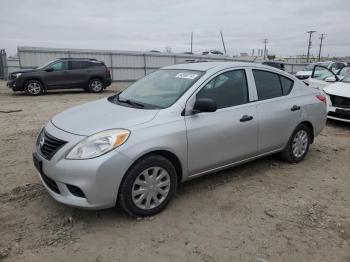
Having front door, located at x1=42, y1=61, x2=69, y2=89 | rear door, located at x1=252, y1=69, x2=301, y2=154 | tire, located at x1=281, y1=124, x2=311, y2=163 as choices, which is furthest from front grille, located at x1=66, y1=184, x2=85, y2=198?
front door, located at x1=42, y1=61, x2=69, y2=89

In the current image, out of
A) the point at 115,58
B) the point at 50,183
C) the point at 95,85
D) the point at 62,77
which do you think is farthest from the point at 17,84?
the point at 50,183

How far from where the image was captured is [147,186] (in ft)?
12.0

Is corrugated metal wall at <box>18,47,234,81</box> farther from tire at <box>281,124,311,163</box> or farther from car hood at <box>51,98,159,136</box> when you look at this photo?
car hood at <box>51,98,159,136</box>

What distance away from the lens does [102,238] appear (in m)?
3.36

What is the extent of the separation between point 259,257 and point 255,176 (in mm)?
2039

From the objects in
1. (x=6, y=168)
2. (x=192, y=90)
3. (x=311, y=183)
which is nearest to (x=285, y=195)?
(x=311, y=183)

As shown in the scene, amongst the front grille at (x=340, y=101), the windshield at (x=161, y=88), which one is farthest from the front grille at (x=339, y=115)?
the windshield at (x=161, y=88)

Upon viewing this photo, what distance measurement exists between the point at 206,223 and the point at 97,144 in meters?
1.41

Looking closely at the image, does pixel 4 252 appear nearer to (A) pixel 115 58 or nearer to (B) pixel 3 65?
(A) pixel 115 58

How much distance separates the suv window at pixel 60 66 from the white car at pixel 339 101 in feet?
37.6

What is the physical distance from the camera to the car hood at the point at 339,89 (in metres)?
8.54

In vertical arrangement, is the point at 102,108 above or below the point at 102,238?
above

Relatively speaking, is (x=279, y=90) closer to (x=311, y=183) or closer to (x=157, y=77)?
(x=311, y=183)

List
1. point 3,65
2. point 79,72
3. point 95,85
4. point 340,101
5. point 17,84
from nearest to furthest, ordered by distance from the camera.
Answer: point 340,101 → point 17,84 → point 79,72 → point 95,85 → point 3,65
